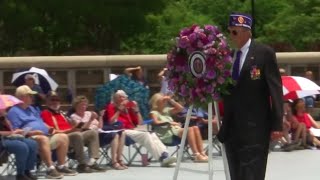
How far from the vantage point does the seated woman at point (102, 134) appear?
12070 mm

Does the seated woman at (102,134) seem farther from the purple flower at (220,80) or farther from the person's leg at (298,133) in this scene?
the purple flower at (220,80)

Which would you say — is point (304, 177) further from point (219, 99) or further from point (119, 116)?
point (219, 99)

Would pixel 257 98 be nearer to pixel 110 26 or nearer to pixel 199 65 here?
pixel 199 65

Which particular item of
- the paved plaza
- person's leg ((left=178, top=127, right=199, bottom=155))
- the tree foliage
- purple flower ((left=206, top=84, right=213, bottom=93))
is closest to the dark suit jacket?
purple flower ((left=206, top=84, right=213, bottom=93))

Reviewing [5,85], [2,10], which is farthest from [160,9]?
[5,85]

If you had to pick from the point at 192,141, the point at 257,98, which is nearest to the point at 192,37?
the point at 257,98

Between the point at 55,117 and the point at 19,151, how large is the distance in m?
1.33

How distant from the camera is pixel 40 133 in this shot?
11.1 m

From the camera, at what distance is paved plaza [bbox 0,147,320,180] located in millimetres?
11230

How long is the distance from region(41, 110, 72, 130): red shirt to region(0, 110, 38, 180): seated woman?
0.86m

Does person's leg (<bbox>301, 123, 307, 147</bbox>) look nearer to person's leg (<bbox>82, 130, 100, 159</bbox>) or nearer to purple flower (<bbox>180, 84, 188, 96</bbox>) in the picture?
person's leg (<bbox>82, 130, 100, 159</bbox>)

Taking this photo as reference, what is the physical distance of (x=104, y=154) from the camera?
12352 millimetres

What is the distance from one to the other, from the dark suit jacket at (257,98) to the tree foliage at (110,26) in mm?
18465

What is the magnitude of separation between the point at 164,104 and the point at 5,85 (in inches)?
192
